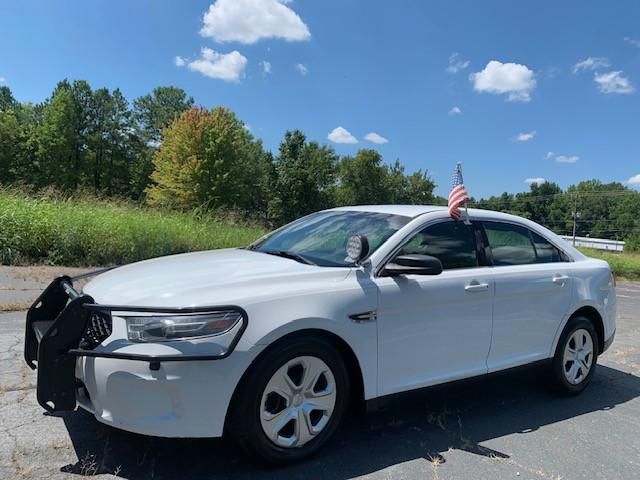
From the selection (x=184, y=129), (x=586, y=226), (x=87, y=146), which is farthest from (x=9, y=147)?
(x=586, y=226)

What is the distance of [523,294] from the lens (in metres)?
4.29

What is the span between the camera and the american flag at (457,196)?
420 centimetres

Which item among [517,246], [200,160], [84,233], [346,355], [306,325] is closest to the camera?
[306,325]

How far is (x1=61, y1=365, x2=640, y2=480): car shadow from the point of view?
9.99ft

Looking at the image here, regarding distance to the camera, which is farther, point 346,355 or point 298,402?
point 346,355

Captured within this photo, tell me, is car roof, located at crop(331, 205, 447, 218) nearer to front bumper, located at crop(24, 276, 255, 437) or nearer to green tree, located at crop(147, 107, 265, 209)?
front bumper, located at crop(24, 276, 255, 437)

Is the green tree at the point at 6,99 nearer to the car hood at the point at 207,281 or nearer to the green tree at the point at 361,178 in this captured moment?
the green tree at the point at 361,178

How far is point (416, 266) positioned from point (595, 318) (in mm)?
2656

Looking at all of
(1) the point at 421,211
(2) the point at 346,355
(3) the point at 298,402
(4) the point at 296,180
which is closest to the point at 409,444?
(2) the point at 346,355

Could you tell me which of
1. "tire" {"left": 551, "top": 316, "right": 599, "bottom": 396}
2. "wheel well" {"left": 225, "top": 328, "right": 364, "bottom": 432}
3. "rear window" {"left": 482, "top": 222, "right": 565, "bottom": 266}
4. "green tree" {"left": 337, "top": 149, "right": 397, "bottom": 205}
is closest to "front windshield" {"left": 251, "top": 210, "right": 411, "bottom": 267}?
"wheel well" {"left": 225, "top": 328, "right": 364, "bottom": 432}

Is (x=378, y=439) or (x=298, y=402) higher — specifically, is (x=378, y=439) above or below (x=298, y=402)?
below

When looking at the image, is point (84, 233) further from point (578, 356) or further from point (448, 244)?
point (578, 356)

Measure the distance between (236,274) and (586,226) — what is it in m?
111

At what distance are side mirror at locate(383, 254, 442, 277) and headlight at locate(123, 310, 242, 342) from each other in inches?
51.7
